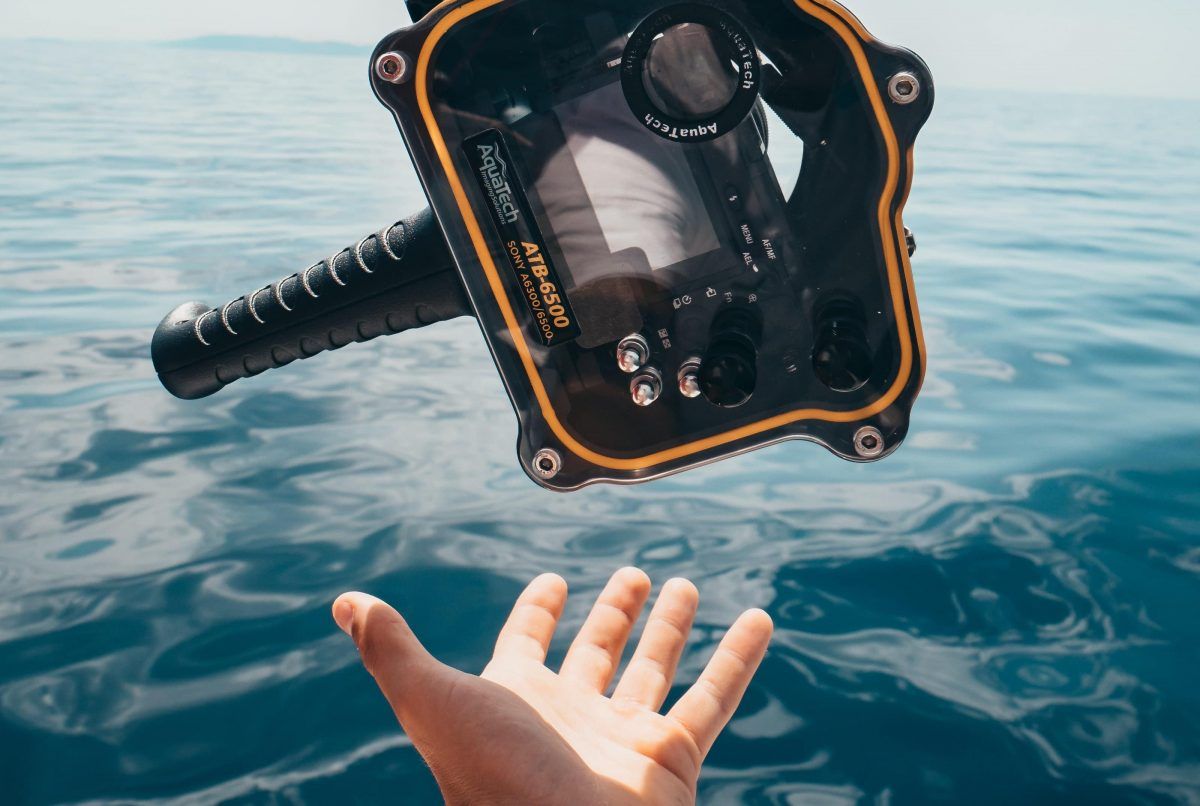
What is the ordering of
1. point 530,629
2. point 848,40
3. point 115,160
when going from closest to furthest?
point 848,40 → point 530,629 → point 115,160

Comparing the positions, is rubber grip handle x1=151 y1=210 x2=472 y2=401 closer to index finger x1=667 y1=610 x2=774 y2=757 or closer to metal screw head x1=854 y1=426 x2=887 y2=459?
metal screw head x1=854 y1=426 x2=887 y2=459

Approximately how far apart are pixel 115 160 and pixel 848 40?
753 inches

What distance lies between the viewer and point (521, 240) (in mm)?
2307

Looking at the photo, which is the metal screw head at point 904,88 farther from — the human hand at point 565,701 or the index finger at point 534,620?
the index finger at point 534,620

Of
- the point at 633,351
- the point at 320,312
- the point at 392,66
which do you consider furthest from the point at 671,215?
the point at 320,312

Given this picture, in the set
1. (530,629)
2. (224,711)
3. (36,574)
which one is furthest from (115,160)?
(530,629)

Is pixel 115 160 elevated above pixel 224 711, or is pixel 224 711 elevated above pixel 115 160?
pixel 115 160

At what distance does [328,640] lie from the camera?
4.32 metres

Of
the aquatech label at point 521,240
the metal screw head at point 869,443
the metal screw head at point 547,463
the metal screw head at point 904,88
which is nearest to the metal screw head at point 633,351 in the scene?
the aquatech label at point 521,240

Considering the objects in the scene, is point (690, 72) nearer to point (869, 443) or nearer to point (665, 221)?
point (665, 221)

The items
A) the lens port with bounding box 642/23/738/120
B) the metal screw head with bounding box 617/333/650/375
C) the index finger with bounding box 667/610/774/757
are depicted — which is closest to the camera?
the lens port with bounding box 642/23/738/120

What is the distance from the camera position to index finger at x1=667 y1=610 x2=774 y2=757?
2.65 metres

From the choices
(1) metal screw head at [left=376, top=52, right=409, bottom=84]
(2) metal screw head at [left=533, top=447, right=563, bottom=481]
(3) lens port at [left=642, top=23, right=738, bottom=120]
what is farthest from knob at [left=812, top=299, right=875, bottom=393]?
(1) metal screw head at [left=376, top=52, right=409, bottom=84]

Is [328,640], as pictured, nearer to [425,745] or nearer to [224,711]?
[224,711]
